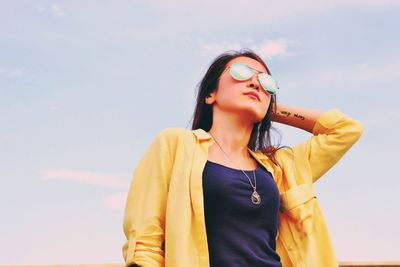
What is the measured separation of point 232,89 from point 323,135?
0.76 m

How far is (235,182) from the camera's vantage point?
2.68 metres

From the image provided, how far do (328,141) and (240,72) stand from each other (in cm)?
76

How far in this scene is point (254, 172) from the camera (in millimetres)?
2879

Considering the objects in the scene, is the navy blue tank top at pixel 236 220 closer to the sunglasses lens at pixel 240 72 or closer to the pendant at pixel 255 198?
the pendant at pixel 255 198

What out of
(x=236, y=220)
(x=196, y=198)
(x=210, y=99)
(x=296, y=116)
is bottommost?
(x=236, y=220)

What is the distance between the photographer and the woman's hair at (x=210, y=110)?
3172mm

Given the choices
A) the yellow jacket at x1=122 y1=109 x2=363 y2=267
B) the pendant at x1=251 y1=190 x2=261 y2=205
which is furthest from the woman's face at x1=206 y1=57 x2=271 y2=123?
the pendant at x1=251 y1=190 x2=261 y2=205

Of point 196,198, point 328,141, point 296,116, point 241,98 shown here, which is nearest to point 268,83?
point 241,98

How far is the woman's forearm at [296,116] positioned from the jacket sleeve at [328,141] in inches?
1.6

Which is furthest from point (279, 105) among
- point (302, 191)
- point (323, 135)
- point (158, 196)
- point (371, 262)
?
point (371, 262)

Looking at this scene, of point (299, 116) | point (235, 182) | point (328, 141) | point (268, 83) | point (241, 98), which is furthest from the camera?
point (299, 116)

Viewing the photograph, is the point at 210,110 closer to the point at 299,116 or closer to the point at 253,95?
the point at 253,95

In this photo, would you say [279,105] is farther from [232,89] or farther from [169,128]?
[169,128]

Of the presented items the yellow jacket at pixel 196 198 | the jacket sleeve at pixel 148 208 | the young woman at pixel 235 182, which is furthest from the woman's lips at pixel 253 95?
the jacket sleeve at pixel 148 208
